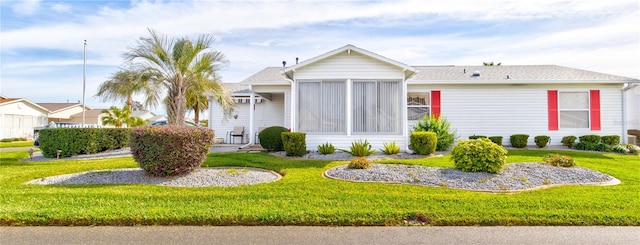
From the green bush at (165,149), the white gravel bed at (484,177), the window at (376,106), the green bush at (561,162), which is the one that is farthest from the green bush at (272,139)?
the green bush at (561,162)

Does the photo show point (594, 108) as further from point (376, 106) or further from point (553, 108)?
point (376, 106)

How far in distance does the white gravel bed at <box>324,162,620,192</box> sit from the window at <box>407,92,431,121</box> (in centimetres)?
622

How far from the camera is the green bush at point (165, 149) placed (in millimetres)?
6887

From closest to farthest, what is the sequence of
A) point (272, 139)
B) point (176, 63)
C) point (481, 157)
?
point (481, 157)
point (272, 139)
point (176, 63)

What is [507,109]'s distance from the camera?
547 inches

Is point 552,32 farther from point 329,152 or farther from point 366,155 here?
point 329,152

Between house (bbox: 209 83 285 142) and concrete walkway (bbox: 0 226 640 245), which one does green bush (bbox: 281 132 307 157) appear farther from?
concrete walkway (bbox: 0 226 640 245)

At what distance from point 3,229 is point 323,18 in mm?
10369

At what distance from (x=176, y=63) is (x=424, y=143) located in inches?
378

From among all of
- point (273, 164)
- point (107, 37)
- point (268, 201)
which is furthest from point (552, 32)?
point (107, 37)

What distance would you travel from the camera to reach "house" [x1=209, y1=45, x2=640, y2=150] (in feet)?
37.3

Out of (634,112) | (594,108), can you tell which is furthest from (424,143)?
(634,112)

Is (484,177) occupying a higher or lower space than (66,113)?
lower

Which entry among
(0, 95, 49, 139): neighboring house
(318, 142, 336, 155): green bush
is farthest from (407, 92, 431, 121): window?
(0, 95, 49, 139): neighboring house
